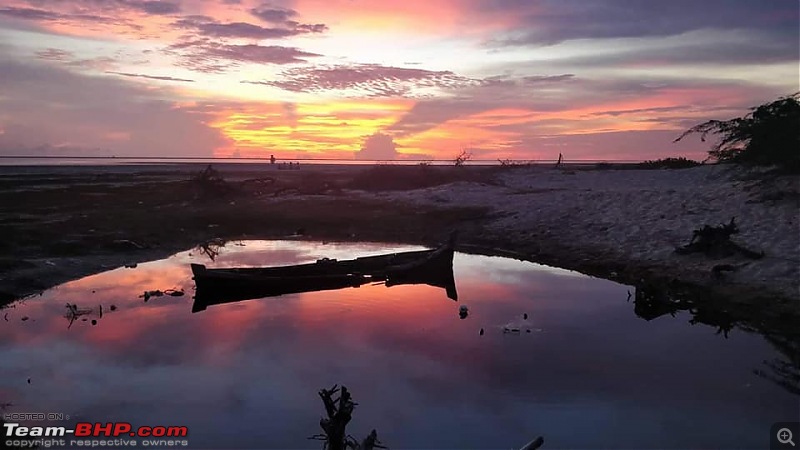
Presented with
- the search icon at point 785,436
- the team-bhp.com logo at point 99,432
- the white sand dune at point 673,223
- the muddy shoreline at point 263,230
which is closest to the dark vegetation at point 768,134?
the white sand dune at point 673,223

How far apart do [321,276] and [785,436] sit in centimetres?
1347

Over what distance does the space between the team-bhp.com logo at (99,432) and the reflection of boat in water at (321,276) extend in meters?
7.46

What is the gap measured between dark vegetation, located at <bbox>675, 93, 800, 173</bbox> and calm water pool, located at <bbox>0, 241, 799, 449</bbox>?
1193 cm

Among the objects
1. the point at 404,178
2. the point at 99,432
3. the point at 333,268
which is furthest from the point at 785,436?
the point at 404,178

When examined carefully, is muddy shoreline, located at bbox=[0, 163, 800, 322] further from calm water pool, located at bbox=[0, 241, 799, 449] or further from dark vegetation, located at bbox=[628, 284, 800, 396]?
calm water pool, located at bbox=[0, 241, 799, 449]

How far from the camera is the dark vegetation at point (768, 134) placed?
79.5ft

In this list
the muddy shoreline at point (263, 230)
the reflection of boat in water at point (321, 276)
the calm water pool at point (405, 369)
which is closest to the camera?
the calm water pool at point (405, 369)

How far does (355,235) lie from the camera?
31.9m

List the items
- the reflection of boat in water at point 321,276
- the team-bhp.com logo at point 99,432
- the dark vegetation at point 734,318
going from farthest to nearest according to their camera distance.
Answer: the reflection of boat in water at point 321,276 < the dark vegetation at point 734,318 < the team-bhp.com logo at point 99,432

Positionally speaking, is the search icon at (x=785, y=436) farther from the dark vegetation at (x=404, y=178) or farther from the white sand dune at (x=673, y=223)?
the dark vegetation at (x=404, y=178)

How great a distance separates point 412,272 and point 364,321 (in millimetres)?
4893

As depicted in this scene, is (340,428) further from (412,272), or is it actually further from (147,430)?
(412,272)

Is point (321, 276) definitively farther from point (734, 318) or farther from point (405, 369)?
point (734, 318)

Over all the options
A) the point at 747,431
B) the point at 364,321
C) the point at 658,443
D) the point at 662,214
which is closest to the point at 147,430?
the point at 364,321
